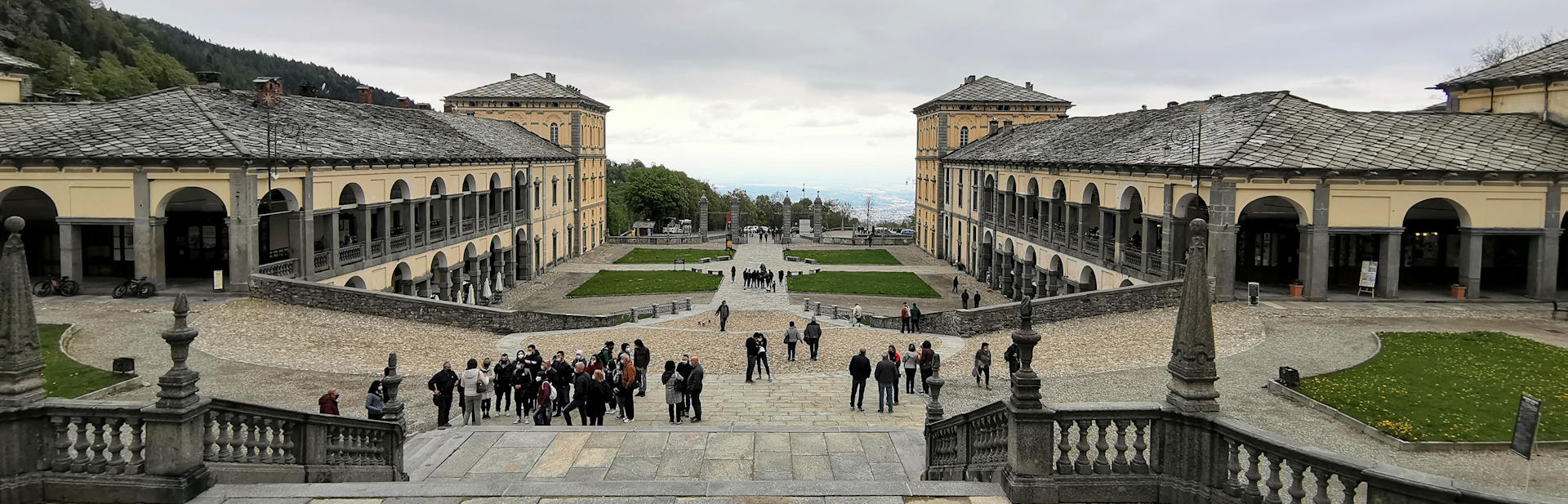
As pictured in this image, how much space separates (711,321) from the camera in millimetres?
36688

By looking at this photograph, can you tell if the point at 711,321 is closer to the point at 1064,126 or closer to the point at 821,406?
the point at 821,406

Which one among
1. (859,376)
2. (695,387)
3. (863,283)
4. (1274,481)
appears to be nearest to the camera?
(1274,481)

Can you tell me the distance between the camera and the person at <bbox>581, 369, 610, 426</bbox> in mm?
17312

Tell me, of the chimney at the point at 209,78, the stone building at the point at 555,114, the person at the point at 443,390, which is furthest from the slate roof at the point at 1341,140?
the stone building at the point at 555,114

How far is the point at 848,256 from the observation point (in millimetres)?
71750

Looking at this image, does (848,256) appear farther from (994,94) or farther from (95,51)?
(95,51)

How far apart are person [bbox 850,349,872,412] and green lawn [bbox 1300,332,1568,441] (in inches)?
340

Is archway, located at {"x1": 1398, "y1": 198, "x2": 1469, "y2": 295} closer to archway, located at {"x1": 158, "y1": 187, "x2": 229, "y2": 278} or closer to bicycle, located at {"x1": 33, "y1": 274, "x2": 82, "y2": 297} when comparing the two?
archway, located at {"x1": 158, "y1": 187, "x2": 229, "y2": 278}

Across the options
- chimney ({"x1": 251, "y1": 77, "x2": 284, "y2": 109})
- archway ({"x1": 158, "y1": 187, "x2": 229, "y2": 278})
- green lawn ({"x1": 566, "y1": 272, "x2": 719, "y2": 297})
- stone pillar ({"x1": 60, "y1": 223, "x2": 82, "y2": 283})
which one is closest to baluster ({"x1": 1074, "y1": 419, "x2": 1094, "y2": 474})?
stone pillar ({"x1": 60, "y1": 223, "x2": 82, "y2": 283})

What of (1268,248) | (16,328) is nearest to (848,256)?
(1268,248)

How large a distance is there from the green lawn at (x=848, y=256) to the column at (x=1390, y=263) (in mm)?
39886

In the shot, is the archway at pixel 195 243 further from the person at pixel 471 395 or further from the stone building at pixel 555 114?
the stone building at pixel 555 114

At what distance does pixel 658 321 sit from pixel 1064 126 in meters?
28.4

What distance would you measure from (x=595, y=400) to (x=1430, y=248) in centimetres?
3334
